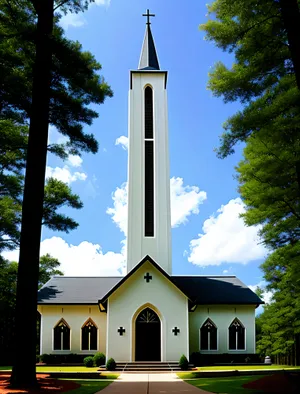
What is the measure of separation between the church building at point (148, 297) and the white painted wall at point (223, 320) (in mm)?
61

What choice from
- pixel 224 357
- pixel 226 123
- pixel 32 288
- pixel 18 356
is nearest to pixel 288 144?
pixel 226 123

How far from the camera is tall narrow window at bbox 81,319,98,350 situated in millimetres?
28594

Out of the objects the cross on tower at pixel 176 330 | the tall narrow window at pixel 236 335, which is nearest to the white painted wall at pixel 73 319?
the cross on tower at pixel 176 330

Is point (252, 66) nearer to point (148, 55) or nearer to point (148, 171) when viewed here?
point (148, 171)

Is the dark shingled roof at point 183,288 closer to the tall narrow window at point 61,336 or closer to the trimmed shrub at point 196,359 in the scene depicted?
the tall narrow window at point 61,336

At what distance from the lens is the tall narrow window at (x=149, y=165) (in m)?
30.8

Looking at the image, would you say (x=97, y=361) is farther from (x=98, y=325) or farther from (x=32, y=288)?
(x=32, y=288)

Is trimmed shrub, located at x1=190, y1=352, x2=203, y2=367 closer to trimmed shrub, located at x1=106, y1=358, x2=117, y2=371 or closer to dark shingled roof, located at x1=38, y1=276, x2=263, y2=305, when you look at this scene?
dark shingled roof, located at x1=38, y1=276, x2=263, y2=305

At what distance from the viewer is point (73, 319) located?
2888cm

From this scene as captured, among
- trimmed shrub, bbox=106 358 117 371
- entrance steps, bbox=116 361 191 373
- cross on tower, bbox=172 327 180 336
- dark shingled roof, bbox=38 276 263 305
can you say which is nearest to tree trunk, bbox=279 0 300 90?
entrance steps, bbox=116 361 191 373

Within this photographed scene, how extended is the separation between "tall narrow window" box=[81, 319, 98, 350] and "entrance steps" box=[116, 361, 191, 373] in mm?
4579

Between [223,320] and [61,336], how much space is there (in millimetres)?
10576

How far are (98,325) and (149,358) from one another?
4942mm

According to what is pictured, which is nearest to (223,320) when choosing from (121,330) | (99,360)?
(121,330)
